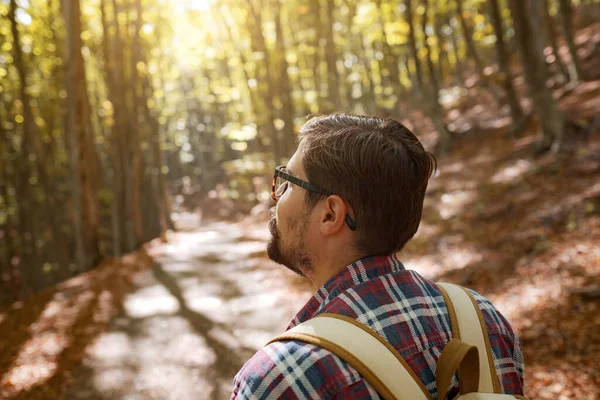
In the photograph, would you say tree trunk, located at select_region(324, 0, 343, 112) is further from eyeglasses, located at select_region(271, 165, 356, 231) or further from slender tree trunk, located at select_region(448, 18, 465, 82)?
eyeglasses, located at select_region(271, 165, 356, 231)

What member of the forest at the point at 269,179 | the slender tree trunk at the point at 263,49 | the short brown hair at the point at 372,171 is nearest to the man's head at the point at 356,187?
the short brown hair at the point at 372,171

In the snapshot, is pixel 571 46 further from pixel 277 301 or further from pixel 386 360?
pixel 386 360

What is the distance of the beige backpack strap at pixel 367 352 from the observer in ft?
3.54

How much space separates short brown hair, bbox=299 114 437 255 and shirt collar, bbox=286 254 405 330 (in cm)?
5

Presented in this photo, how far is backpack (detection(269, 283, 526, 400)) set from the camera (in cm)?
108

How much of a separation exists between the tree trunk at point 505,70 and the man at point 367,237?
1268 centimetres

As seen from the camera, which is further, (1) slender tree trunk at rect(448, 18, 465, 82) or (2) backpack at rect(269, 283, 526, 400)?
(1) slender tree trunk at rect(448, 18, 465, 82)

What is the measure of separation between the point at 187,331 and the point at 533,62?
8.60 m

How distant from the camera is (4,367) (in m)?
6.17

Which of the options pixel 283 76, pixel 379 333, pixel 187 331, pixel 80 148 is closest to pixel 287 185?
pixel 379 333

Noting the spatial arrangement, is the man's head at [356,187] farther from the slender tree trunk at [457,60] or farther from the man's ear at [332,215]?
the slender tree trunk at [457,60]

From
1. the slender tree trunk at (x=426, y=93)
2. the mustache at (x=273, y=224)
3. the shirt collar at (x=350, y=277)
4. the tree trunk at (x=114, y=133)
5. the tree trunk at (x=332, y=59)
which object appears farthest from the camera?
the tree trunk at (x=332, y=59)

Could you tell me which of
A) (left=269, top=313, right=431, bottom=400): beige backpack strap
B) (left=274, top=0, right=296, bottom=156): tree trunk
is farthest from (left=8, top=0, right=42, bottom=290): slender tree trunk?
(left=269, top=313, right=431, bottom=400): beige backpack strap

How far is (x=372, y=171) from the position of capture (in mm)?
1369
